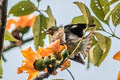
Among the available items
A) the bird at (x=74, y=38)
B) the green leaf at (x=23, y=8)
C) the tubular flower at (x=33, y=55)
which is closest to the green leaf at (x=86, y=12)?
the bird at (x=74, y=38)

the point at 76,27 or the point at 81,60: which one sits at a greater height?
the point at 76,27

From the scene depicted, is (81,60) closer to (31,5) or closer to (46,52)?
(46,52)

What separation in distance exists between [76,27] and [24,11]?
1.54ft

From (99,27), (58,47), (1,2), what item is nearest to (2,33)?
(1,2)

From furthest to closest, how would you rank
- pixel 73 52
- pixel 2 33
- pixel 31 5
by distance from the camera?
pixel 31 5
pixel 2 33
pixel 73 52

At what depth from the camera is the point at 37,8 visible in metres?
1.70

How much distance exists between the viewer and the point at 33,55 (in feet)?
4.41

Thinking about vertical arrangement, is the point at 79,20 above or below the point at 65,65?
above

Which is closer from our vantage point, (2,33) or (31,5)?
(2,33)

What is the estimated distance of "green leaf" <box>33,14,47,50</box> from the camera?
5.52 feet

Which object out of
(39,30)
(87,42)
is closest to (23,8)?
(39,30)

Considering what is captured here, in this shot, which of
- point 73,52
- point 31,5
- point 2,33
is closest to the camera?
point 73,52

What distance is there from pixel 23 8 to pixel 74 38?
0.47 m

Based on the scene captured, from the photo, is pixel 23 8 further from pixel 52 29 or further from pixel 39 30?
pixel 52 29
